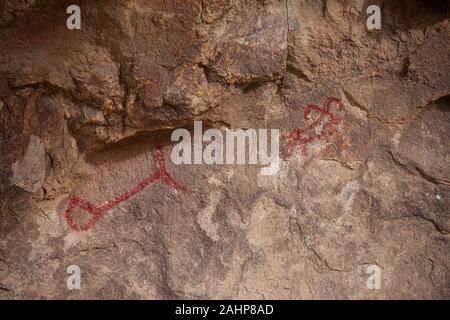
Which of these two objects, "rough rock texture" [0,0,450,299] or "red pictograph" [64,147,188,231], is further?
"red pictograph" [64,147,188,231]

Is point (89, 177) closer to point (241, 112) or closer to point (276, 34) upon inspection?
point (241, 112)

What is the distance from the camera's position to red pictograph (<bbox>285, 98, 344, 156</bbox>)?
7.39 ft

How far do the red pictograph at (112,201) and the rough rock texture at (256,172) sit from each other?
0.07 feet

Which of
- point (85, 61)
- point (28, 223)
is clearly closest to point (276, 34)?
point (85, 61)

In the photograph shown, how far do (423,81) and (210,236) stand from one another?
110 centimetres

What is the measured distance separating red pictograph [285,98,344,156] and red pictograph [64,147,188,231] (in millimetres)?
509

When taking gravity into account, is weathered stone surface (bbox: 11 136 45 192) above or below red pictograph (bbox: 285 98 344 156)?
below

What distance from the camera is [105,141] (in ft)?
7.00

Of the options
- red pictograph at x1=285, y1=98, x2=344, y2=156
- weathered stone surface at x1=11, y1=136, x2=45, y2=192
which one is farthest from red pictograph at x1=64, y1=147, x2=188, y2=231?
red pictograph at x1=285, y1=98, x2=344, y2=156

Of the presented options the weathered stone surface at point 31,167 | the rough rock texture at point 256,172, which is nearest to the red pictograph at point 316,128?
the rough rock texture at point 256,172

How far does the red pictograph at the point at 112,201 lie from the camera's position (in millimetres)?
2211

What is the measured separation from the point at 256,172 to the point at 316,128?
1.04 feet

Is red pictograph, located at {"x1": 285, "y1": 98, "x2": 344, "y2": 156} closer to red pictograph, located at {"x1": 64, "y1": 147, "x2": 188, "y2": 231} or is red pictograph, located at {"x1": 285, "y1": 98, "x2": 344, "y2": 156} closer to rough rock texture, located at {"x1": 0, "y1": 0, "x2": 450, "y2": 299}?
rough rock texture, located at {"x1": 0, "y1": 0, "x2": 450, "y2": 299}

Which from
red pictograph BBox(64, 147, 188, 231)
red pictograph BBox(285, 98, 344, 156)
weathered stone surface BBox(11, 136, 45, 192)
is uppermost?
red pictograph BBox(285, 98, 344, 156)
